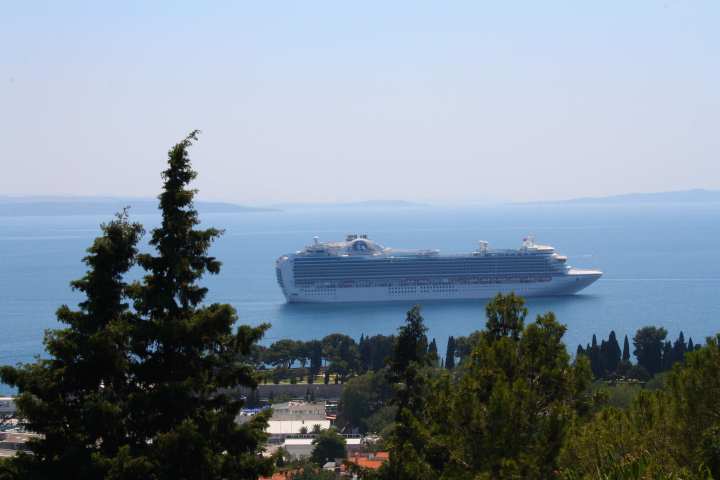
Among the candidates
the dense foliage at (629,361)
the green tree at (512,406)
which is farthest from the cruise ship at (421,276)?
the green tree at (512,406)

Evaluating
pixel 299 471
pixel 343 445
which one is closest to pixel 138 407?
pixel 299 471

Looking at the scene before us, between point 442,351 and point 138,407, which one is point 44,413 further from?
point 442,351

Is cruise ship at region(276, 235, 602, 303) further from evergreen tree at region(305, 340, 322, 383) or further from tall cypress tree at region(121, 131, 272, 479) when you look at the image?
tall cypress tree at region(121, 131, 272, 479)

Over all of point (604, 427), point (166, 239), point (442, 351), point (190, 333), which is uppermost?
point (166, 239)

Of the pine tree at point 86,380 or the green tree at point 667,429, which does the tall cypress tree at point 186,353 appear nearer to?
the pine tree at point 86,380

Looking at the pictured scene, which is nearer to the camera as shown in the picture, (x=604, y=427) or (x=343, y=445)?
(x=604, y=427)

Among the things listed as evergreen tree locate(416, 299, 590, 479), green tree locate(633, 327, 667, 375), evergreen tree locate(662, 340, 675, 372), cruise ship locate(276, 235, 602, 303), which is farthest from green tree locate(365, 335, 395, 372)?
evergreen tree locate(416, 299, 590, 479)

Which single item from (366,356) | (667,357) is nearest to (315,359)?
(366,356)
